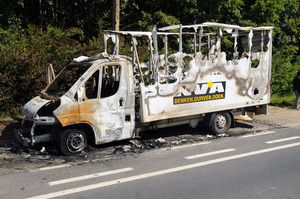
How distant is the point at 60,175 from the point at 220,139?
14.1 ft

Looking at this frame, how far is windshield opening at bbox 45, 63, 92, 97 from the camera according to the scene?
7076 millimetres

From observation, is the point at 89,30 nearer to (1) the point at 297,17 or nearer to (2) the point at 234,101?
(2) the point at 234,101

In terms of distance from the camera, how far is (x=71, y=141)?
6469mm

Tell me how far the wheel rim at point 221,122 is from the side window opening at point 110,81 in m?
2.98

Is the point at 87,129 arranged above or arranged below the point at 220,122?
above

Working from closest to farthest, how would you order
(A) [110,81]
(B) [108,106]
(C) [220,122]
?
(B) [108,106] → (A) [110,81] → (C) [220,122]

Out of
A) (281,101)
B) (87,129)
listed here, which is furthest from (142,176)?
(281,101)

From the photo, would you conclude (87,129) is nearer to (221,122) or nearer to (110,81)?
(110,81)

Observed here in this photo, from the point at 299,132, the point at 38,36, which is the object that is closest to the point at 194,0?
the point at 38,36

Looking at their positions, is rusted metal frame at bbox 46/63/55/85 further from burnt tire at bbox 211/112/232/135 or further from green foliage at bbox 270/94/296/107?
green foliage at bbox 270/94/296/107

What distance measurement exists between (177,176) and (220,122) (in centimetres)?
355

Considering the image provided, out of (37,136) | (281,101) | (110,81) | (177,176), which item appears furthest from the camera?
(281,101)

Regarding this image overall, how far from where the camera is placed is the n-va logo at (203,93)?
7.65m

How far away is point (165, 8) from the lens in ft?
58.2
